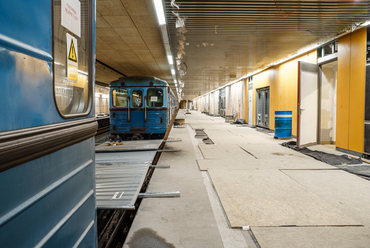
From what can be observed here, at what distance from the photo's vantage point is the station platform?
8.14 ft

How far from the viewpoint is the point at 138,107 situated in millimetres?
8945

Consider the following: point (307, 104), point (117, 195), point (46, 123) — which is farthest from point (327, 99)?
point (46, 123)

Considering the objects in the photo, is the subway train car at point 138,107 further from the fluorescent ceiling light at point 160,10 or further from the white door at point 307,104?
the white door at point 307,104

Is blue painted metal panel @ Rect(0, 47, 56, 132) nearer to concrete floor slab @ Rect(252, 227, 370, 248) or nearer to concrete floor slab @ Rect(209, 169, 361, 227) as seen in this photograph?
concrete floor slab @ Rect(252, 227, 370, 248)

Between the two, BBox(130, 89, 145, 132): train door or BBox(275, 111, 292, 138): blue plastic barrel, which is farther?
BBox(275, 111, 292, 138): blue plastic barrel

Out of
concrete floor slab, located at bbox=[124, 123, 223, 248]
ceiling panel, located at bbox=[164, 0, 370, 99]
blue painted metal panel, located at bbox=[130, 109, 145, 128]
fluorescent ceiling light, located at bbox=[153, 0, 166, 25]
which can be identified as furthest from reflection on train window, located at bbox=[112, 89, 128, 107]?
concrete floor slab, located at bbox=[124, 123, 223, 248]

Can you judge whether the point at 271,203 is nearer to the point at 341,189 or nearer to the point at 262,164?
the point at 341,189

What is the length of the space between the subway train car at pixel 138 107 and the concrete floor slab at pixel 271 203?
4712 mm

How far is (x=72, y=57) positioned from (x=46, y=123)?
528 millimetres

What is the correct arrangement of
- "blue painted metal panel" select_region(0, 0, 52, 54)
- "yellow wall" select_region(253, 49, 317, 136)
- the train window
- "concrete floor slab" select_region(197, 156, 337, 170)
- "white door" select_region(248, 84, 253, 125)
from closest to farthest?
"blue painted metal panel" select_region(0, 0, 52, 54), the train window, "concrete floor slab" select_region(197, 156, 337, 170), "yellow wall" select_region(253, 49, 317, 136), "white door" select_region(248, 84, 253, 125)

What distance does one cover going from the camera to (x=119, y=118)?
8906 mm

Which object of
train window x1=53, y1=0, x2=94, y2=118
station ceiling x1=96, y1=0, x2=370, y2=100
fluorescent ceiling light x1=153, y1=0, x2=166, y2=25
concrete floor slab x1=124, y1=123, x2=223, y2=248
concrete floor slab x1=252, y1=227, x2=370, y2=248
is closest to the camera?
train window x1=53, y1=0, x2=94, y2=118

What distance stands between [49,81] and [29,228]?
71 centimetres

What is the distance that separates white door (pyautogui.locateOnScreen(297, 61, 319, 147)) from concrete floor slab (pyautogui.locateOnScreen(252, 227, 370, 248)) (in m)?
5.51
